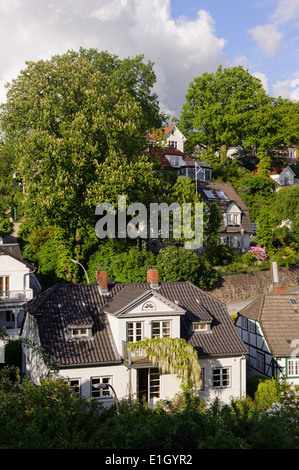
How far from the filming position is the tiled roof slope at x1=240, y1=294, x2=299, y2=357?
3066cm

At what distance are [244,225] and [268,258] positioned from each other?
7.54m

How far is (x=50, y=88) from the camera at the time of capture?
4031 centimetres

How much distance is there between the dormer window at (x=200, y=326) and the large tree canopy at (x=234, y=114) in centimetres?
4083

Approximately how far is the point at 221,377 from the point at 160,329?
14.5 ft

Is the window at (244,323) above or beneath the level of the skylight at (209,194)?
beneath

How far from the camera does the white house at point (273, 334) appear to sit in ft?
99.4

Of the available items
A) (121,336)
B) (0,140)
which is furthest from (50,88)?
(121,336)

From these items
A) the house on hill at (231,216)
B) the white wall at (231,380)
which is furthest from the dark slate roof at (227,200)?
the white wall at (231,380)

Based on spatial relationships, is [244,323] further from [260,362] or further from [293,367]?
[293,367]

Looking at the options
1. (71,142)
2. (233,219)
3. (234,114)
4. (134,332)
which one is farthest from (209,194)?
(134,332)

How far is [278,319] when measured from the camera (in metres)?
32.2

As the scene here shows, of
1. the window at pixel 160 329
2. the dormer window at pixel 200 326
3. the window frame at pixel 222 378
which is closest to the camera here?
the window at pixel 160 329

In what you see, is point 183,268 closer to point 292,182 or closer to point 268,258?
point 268,258

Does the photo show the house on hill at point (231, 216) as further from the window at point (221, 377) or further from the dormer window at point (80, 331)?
the dormer window at point (80, 331)
